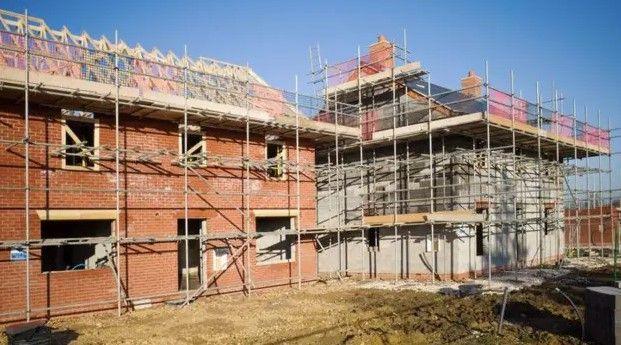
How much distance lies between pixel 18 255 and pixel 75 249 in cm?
278

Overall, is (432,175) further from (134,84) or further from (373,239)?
(134,84)

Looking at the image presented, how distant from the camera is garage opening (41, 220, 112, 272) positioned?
13.1 m

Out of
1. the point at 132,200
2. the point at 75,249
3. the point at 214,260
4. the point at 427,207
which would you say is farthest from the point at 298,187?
the point at 75,249

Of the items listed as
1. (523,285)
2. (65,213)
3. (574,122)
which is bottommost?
(523,285)

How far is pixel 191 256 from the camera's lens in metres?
17.2

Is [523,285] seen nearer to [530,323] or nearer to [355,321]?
[530,323]

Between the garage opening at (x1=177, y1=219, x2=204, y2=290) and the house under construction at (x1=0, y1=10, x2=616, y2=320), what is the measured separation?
0.07 metres

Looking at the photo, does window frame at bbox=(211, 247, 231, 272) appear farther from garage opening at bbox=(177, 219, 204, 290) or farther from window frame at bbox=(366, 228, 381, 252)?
window frame at bbox=(366, 228, 381, 252)

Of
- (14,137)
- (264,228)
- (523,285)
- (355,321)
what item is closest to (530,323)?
(355,321)

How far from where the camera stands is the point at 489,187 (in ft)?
60.2

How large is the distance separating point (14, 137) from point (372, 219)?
11.9m

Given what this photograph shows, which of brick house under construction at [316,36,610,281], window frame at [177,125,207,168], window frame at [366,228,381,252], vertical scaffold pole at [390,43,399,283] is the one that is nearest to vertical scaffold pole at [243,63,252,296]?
window frame at [177,125,207,168]

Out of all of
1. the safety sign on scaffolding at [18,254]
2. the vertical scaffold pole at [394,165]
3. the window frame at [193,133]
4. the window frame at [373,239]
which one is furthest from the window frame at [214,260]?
the window frame at [373,239]

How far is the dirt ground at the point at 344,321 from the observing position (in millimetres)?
9672
